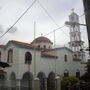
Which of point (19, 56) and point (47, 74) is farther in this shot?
point (47, 74)

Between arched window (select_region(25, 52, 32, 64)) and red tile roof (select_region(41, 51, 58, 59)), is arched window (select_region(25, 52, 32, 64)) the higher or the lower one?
the lower one

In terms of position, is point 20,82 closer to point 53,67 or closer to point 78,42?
point 53,67

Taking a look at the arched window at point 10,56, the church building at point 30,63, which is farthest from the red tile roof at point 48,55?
the arched window at point 10,56

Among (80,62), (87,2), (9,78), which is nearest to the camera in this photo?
(87,2)

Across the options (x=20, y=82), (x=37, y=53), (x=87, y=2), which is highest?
(x=37, y=53)

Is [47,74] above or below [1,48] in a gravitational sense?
below

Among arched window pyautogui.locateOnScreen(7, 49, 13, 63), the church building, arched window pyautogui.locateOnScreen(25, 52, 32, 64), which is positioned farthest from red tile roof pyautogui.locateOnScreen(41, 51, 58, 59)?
arched window pyautogui.locateOnScreen(7, 49, 13, 63)

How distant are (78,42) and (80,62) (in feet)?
11.3

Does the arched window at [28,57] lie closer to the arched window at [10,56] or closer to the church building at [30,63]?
the church building at [30,63]

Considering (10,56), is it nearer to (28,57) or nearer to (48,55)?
(28,57)

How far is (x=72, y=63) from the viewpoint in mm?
37156

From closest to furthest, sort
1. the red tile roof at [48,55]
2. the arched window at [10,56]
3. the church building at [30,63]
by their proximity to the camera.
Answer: the church building at [30,63] < the arched window at [10,56] < the red tile roof at [48,55]

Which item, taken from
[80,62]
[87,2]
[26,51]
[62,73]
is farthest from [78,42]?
[87,2]

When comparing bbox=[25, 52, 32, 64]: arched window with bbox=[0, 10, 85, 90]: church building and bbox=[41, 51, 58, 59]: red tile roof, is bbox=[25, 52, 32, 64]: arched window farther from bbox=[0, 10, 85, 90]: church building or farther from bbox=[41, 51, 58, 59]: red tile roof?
bbox=[41, 51, 58, 59]: red tile roof
